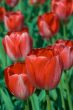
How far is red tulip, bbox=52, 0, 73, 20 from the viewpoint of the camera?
193 centimetres

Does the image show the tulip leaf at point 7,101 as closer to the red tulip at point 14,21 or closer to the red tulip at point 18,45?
the red tulip at point 18,45

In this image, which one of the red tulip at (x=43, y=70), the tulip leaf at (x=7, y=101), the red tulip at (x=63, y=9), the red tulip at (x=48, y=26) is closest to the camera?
the red tulip at (x=43, y=70)

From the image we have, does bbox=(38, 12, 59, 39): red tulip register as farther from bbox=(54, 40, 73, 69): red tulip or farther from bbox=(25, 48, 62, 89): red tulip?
bbox=(25, 48, 62, 89): red tulip

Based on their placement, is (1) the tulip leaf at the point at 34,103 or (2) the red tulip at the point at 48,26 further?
(2) the red tulip at the point at 48,26

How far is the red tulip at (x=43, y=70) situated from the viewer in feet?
3.51

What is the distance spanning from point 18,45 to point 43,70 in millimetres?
372

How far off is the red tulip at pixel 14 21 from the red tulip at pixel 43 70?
789mm

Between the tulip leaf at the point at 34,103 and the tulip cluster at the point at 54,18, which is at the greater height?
the tulip cluster at the point at 54,18

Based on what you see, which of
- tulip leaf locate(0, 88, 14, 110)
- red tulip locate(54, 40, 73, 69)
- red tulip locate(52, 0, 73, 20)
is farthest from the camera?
red tulip locate(52, 0, 73, 20)

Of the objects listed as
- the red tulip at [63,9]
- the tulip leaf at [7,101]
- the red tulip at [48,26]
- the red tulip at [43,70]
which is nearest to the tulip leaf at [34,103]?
the tulip leaf at [7,101]

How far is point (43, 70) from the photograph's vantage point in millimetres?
1071

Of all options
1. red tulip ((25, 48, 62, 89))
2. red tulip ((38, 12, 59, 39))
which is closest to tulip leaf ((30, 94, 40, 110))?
red tulip ((25, 48, 62, 89))

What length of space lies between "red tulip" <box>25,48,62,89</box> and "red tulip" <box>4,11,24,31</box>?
0.79 metres

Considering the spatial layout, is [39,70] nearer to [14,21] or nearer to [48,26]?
[48,26]
